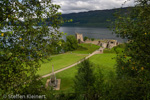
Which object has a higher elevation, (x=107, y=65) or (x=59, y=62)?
(x=107, y=65)

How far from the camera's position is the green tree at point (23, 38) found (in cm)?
502

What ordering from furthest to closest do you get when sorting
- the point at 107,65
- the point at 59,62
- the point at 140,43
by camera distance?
the point at 59,62, the point at 107,65, the point at 140,43

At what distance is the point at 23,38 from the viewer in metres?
5.65

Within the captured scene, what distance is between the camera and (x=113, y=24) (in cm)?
805

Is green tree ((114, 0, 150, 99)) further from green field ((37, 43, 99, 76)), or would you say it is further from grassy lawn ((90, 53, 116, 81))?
green field ((37, 43, 99, 76))

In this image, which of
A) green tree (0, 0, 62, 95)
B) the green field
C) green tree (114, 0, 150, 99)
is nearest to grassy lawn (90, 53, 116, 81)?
the green field

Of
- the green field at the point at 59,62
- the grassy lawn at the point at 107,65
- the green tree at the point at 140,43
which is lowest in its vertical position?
the green field at the point at 59,62

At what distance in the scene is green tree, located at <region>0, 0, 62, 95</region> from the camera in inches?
197

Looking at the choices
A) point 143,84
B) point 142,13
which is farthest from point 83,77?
point 142,13

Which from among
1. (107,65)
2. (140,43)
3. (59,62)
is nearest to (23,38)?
(140,43)

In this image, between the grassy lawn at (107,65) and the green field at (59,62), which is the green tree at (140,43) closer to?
the grassy lawn at (107,65)

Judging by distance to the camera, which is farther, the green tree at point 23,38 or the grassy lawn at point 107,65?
the grassy lawn at point 107,65

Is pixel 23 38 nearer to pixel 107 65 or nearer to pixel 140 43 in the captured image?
pixel 140 43

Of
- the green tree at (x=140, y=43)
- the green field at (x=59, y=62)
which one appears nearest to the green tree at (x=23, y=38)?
the green tree at (x=140, y=43)
